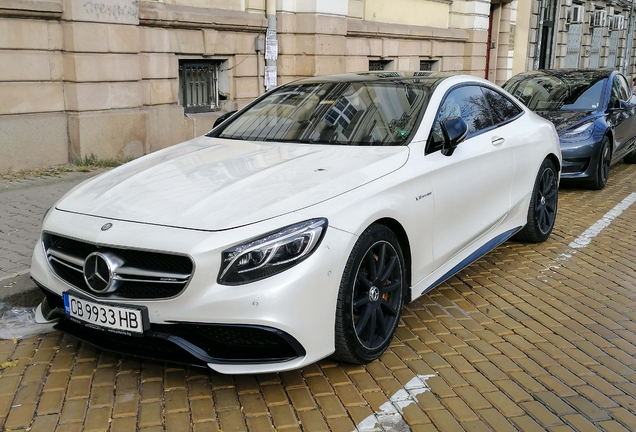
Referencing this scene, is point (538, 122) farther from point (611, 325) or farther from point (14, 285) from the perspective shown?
point (14, 285)

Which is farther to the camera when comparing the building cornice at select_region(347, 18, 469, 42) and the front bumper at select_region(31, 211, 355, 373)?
the building cornice at select_region(347, 18, 469, 42)

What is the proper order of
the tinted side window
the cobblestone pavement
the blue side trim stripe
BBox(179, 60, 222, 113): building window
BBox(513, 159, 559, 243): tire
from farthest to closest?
1. BBox(179, 60, 222, 113): building window
2. BBox(513, 159, 559, 243): tire
3. the tinted side window
4. the blue side trim stripe
5. the cobblestone pavement

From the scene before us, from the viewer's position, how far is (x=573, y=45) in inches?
1113

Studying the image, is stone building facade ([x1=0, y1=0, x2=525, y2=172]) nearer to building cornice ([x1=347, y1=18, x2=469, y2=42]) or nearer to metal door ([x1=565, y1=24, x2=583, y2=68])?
building cornice ([x1=347, y1=18, x2=469, y2=42])

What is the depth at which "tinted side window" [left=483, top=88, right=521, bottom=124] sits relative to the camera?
5332 millimetres

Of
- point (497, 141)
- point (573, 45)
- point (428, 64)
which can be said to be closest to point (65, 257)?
point (497, 141)

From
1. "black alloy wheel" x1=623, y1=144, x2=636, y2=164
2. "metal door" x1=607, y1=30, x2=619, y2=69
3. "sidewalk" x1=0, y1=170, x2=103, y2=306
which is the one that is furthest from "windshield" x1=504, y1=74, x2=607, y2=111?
"metal door" x1=607, y1=30, x2=619, y2=69

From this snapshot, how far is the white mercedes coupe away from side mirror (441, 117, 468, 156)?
0.03 feet

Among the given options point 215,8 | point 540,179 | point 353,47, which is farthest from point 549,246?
point 353,47

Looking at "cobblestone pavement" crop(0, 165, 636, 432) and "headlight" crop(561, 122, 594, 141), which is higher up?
"headlight" crop(561, 122, 594, 141)

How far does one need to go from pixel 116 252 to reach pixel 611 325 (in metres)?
3.06

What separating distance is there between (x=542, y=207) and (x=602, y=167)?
3371 mm

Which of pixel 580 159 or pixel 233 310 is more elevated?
pixel 233 310

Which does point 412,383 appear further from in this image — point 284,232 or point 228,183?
point 228,183
